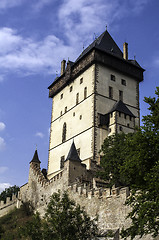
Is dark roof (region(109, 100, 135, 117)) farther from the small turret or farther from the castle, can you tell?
the small turret

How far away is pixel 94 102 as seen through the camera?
38.3 metres

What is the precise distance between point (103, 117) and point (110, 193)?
16.5 meters

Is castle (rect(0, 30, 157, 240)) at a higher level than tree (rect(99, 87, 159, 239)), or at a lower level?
higher

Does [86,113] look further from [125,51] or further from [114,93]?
[125,51]

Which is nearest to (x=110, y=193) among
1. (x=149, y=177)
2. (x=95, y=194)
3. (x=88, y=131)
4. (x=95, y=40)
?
(x=95, y=194)

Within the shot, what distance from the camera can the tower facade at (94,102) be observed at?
37.0 meters

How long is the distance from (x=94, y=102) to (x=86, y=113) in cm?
151

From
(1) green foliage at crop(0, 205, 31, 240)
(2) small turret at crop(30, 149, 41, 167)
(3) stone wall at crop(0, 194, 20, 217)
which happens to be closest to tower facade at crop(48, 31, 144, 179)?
(2) small turret at crop(30, 149, 41, 167)

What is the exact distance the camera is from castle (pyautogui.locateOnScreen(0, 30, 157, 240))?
110ft

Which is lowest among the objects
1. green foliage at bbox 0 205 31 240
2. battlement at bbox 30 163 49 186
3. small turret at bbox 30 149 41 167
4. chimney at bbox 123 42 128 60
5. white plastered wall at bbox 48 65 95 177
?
green foliage at bbox 0 205 31 240

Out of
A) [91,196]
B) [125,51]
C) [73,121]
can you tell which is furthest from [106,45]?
[91,196]

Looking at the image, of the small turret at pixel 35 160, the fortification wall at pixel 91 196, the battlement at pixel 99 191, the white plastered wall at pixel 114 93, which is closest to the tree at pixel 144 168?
the fortification wall at pixel 91 196

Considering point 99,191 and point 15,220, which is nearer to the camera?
point 99,191

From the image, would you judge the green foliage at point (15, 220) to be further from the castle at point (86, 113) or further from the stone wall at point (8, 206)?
the stone wall at point (8, 206)
